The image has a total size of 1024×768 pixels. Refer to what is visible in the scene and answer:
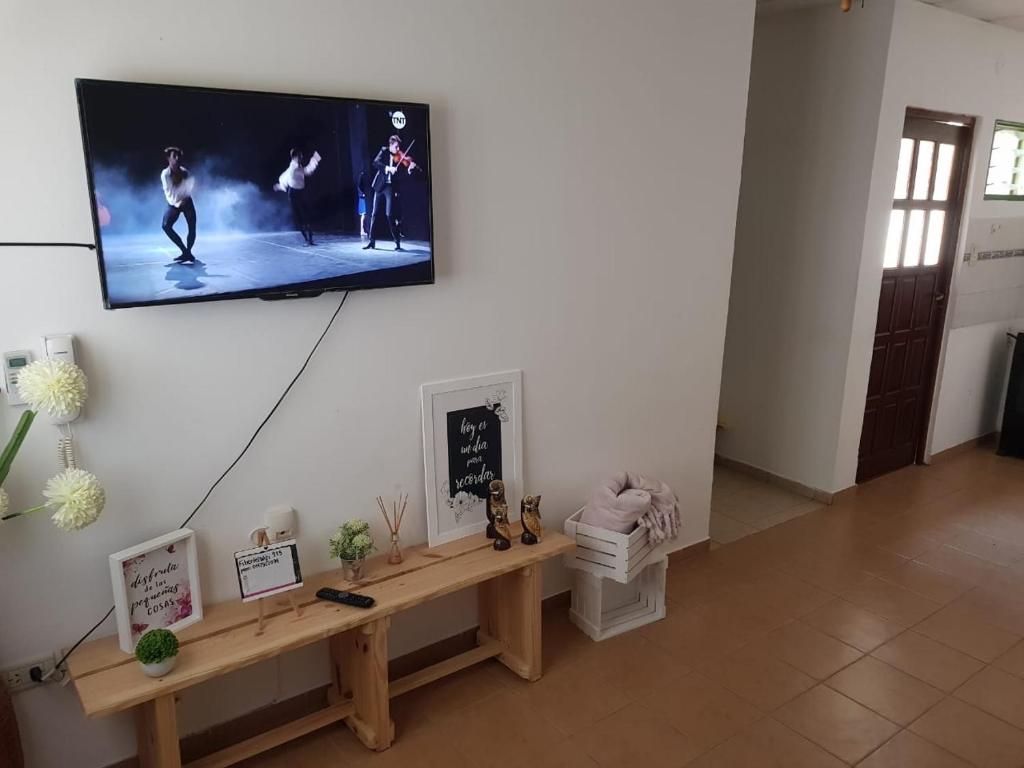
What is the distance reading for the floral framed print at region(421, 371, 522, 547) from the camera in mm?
2479

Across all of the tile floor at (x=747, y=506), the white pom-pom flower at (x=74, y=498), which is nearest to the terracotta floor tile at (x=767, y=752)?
the tile floor at (x=747, y=506)

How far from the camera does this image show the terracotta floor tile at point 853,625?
2801mm

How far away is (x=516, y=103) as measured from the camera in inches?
96.4

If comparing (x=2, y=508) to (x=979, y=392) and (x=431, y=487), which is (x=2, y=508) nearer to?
(x=431, y=487)

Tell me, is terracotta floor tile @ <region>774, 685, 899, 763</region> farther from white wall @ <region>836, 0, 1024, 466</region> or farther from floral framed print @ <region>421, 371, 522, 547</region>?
white wall @ <region>836, 0, 1024, 466</region>

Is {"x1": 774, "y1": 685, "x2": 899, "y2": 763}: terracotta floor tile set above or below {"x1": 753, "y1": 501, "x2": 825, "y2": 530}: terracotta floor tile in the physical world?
above

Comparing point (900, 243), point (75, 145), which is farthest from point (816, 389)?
point (75, 145)

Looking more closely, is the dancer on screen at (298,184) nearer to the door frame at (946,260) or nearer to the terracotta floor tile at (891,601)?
the terracotta floor tile at (891,601)

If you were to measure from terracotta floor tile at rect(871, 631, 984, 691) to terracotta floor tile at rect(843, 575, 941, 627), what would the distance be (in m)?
0.14

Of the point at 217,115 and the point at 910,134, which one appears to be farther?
the point at 910,134

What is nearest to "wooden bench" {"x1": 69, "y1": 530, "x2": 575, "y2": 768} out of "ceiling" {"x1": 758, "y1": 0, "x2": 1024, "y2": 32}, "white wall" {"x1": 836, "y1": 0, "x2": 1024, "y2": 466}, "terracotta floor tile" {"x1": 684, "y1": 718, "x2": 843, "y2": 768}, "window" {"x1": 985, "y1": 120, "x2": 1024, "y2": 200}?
"terracotta floor tile" {"x1": 684, "y1": 718, "x2": 843, "y2": 768}

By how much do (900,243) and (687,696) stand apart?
3001mm

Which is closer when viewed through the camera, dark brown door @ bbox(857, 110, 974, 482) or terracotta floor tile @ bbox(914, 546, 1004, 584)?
terracotta floor tile @ bbox(914, 546, 1004, 584)

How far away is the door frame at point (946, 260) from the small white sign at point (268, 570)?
387 centimetres
